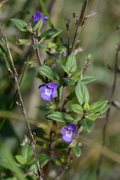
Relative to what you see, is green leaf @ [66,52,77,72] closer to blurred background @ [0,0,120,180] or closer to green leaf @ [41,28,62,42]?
green leaf @ [41,28,62,42]

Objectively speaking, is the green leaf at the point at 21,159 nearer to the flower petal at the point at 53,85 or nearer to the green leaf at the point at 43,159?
the green leaf at the point at 43,159

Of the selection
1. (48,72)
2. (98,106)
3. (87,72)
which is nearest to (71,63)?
(48,72)

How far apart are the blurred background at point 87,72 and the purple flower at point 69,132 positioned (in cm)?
53

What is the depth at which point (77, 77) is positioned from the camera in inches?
39.7

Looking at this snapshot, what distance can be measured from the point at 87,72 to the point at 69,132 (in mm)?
1422

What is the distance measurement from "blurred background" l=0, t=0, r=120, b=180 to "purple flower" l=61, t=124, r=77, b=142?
0.53 metres

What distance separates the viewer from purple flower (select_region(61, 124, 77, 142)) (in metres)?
0.95

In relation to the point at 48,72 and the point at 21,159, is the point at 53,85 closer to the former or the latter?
the point at 48,72

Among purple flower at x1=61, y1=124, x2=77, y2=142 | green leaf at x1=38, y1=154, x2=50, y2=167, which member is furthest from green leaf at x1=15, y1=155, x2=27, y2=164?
purple flower at x1=61, y1=124, x2=77, y2=142

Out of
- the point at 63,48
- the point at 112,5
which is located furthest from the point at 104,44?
the point at 63,48

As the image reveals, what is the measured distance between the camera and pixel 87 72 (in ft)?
7.68

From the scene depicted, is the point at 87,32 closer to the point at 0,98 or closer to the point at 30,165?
the point at 0,98

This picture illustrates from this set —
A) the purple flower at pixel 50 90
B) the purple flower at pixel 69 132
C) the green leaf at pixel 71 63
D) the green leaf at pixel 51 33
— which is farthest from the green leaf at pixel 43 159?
the green leaf at pixel 51 33

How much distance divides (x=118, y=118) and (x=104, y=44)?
78 centimetres
